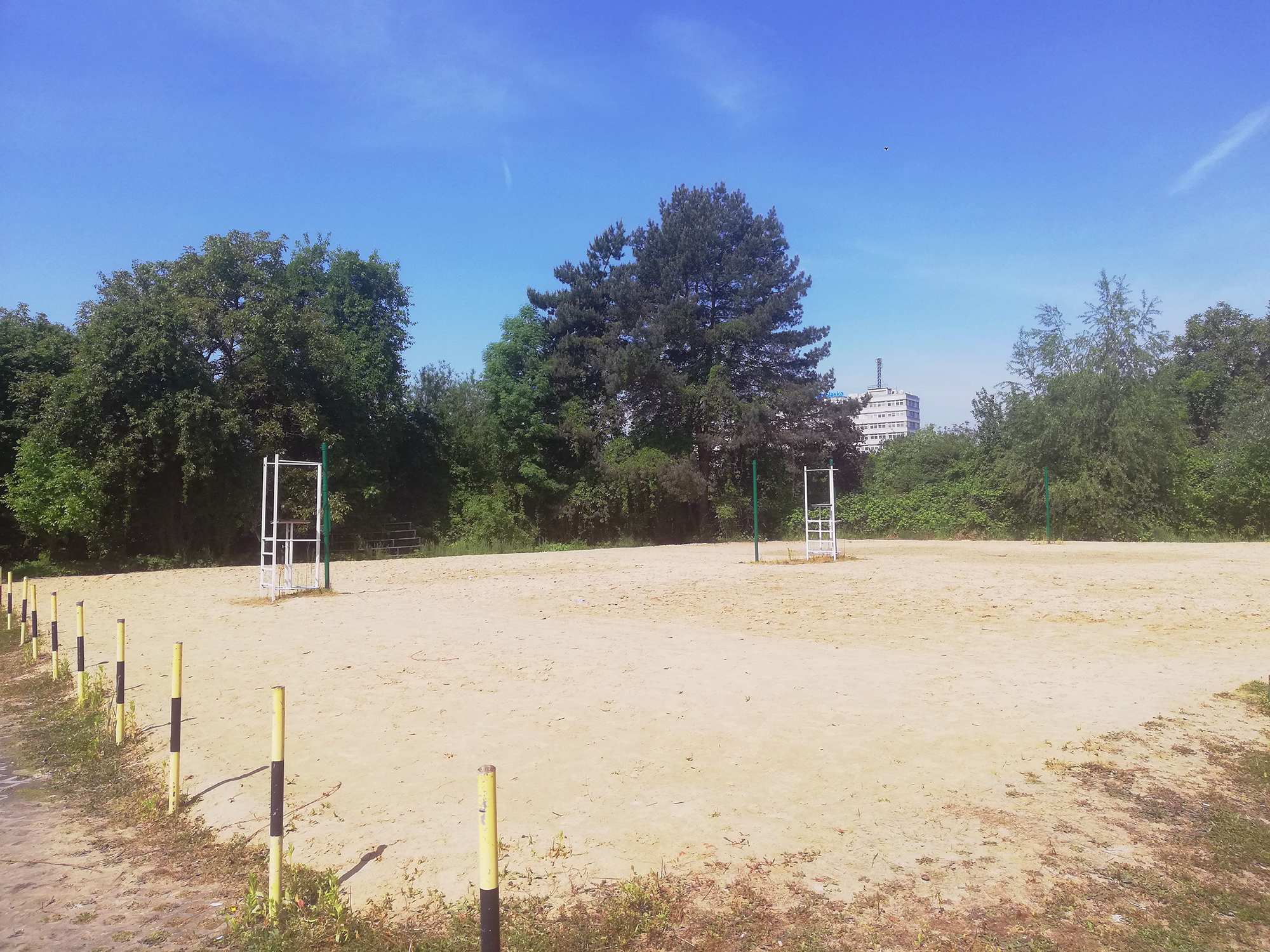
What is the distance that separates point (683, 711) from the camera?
6.54 m

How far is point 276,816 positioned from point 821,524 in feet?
89.0

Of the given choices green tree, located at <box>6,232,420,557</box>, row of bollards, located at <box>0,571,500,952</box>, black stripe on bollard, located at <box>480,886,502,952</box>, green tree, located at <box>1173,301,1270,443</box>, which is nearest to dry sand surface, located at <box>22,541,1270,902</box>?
row of bollards, located at <box>0,571,500,952</box>

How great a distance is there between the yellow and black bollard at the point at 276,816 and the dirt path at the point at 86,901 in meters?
0.26

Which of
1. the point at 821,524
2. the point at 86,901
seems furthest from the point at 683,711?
the point at 821,524

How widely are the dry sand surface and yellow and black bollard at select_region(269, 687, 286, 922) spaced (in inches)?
14.3

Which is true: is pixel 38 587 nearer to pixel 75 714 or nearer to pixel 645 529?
pixel 75 714

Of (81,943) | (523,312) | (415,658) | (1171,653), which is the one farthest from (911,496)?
(81,943)

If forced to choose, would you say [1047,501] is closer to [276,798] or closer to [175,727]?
[175,727]

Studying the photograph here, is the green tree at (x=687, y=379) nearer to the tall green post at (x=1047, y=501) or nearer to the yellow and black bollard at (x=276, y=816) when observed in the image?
the tall green post at (x=1047, y=501)

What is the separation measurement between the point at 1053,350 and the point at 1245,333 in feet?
57.5

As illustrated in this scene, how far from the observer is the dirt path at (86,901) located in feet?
11.7

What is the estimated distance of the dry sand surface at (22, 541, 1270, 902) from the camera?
13.7ft

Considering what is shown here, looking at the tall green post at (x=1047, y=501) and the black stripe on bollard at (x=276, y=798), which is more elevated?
the tall green post at (x=1047, y=501)

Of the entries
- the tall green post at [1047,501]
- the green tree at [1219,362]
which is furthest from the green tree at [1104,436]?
the green tree at [1219,362]
